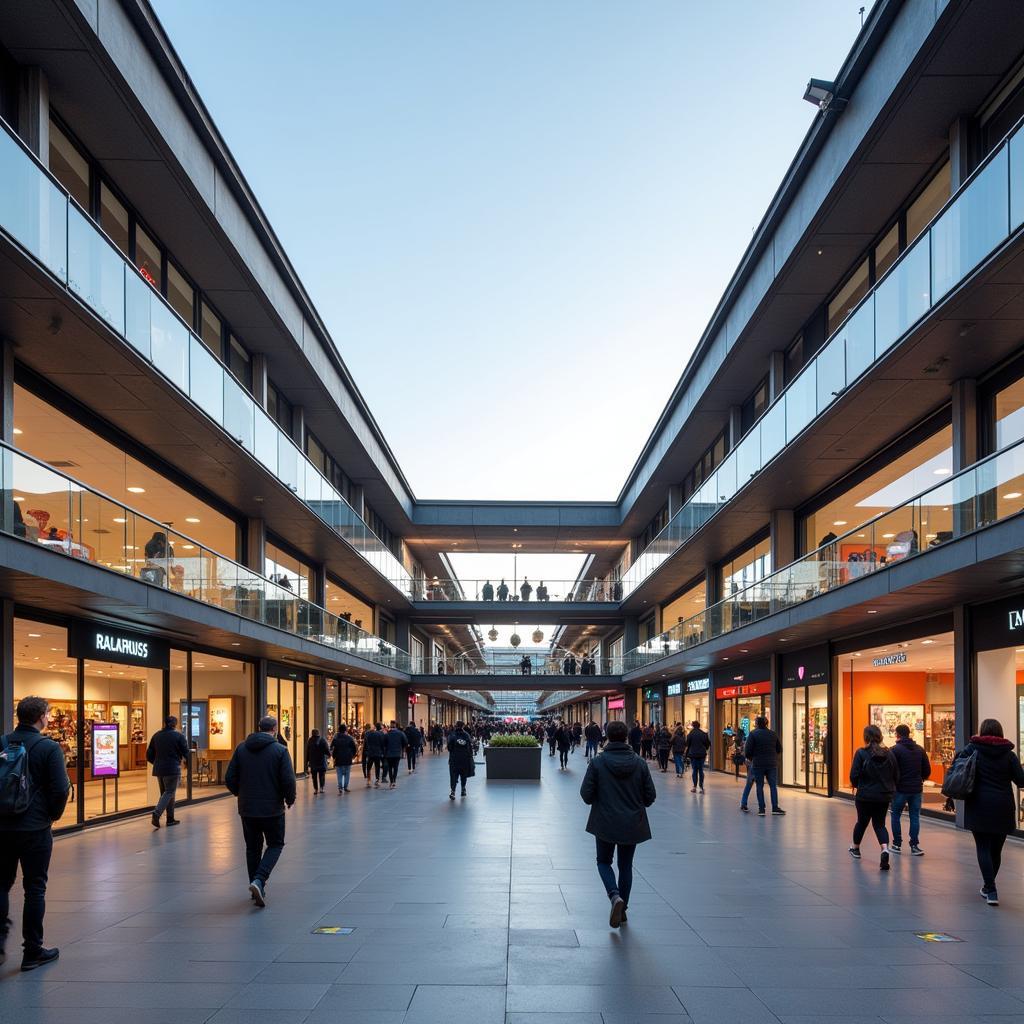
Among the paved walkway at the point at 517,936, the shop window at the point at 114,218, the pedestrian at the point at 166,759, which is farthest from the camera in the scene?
the pedestrian at the point at 166,759

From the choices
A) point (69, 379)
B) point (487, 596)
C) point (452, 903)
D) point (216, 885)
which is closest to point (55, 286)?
point (69, 379)

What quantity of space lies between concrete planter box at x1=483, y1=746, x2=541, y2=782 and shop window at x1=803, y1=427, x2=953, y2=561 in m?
9.74

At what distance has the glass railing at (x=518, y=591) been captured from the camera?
44594 mm

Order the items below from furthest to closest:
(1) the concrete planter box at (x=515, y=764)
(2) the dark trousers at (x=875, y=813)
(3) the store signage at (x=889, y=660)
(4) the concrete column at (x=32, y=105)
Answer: (1) the concrete planter box at (x=515, y=764), (3) the store signage at (x=889, y=660), (4) the concrete column at (x=32, y=105), (2) the dark trousers at (x=875, y=813)

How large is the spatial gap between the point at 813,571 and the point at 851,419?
289 centimetres

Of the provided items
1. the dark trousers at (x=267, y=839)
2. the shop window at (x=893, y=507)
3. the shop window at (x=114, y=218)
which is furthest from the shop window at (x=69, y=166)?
the shop window at (x=893, y=507)

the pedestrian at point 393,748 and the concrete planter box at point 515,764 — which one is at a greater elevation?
the pedestrian at point 393,748

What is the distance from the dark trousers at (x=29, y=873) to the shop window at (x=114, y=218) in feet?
33.4

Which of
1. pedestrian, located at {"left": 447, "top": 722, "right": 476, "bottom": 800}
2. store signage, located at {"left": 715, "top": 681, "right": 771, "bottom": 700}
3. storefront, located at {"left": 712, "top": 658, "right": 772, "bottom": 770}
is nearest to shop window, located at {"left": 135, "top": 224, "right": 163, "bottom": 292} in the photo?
pedestrian, located at {"left": 447, "top": 722, "right": 476, "bottom": 800}

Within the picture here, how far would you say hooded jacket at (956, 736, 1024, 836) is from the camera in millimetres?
9242

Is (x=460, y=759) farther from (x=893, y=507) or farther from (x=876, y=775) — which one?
(x=876, y=775)

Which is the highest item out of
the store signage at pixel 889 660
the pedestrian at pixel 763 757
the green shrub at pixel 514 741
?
the store signage at pixel 889 660

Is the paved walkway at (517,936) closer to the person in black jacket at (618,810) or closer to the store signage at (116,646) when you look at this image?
the person in black jacket at (618,810)

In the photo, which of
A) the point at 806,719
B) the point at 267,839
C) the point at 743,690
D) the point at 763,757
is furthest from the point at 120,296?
the point at 743,690
